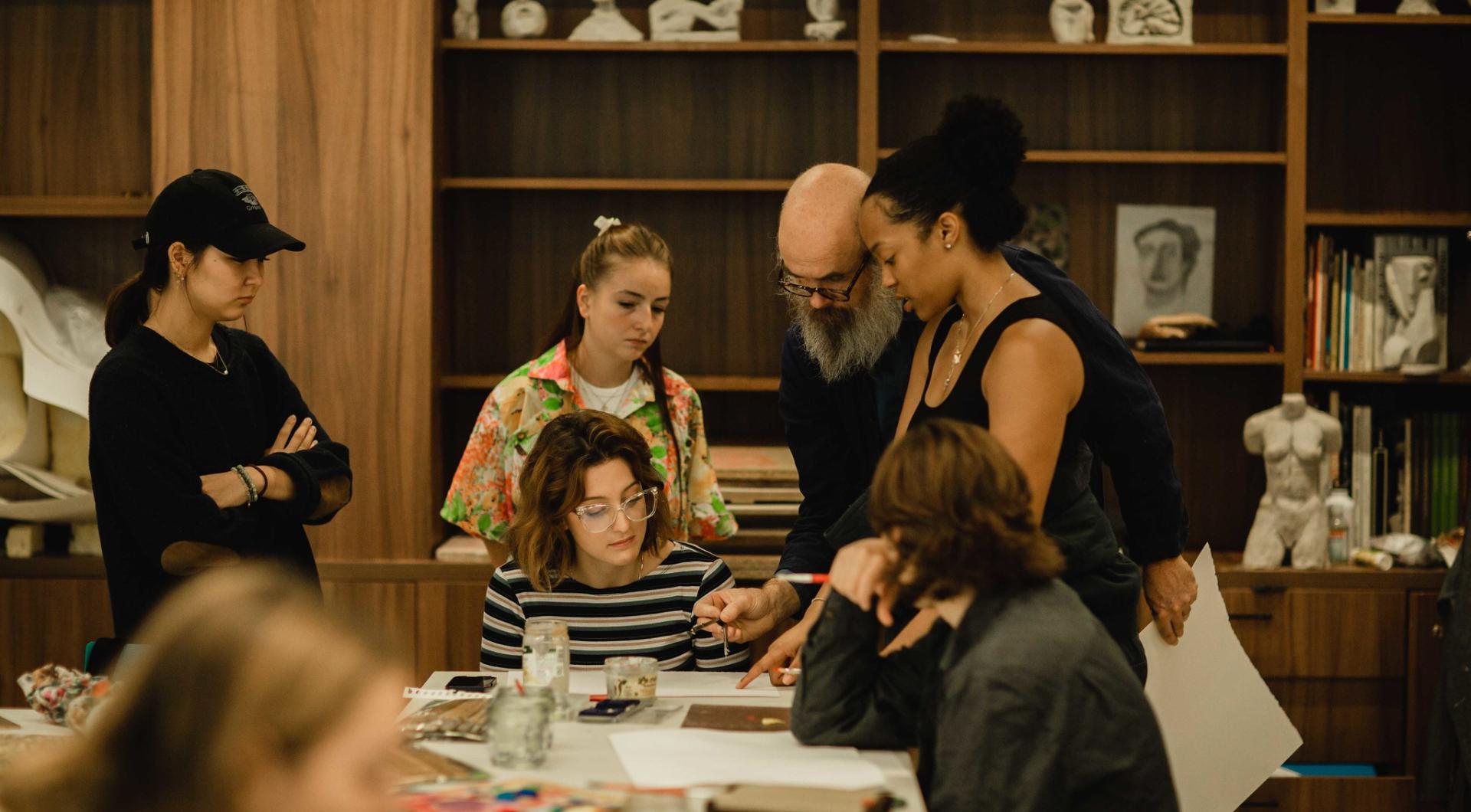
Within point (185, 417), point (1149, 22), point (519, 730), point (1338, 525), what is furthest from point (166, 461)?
point (1338, 525)

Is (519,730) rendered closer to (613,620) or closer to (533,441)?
(613,620)

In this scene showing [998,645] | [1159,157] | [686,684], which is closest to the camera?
[998,645]

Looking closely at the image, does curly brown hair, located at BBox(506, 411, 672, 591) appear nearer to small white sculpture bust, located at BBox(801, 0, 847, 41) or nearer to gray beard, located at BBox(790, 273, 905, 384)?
gray beard, located at BBox(790, 273, 905, 384)

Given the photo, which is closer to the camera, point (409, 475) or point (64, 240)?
point (409, 475)

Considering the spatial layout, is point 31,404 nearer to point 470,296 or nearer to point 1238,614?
point 470,296

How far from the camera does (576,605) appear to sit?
95.9 inches

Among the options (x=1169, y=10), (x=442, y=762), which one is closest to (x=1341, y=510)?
(x=1169, y=10)

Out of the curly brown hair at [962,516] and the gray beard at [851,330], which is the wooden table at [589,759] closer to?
the curly brown hair at [962,516]

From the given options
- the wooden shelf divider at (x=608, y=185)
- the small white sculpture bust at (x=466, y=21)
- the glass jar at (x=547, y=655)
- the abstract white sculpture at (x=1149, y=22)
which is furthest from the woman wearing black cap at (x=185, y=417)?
the abstract white sculpture at (x=1149, y=22)

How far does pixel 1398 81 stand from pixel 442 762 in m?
3.30

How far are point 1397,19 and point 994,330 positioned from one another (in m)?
2.28

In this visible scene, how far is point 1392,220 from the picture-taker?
3.65 metres

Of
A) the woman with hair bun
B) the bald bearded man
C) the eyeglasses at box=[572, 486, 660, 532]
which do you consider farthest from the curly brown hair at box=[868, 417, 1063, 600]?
the eyeglasses at box=[572, 486, 660, 532]

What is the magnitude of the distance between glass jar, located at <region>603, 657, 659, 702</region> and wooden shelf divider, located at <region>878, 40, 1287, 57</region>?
82.1 inches
